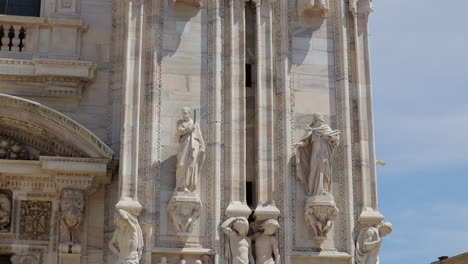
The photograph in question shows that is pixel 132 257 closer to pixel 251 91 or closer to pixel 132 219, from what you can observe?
pixel 132 219

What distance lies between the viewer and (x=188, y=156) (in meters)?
18.2

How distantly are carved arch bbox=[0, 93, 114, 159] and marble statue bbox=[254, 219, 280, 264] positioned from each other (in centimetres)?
306

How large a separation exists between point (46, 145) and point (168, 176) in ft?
7.57

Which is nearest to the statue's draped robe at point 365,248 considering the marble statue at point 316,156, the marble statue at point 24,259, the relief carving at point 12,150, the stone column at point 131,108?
the marble statue at point 316,156

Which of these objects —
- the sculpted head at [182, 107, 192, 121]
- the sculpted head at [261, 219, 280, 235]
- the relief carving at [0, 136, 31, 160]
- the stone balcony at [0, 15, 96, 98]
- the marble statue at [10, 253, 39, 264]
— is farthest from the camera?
the stone balcony at [0, 15, 96, 98]

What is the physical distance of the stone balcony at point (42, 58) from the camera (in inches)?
743

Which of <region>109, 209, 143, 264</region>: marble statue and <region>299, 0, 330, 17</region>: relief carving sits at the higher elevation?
<region>299, 0, 330, 17</region>: relief carving

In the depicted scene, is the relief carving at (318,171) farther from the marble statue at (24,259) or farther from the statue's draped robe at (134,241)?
the marble statue at (24,259)

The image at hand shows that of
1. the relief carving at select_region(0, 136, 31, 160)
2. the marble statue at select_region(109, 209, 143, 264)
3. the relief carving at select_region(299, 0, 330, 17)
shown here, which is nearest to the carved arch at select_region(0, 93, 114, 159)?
the relief carving at select_region(0, 136, 31, 160)

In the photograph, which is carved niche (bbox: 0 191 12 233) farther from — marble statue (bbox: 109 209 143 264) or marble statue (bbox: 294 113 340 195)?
marble statue (bbox: 294 113 340 195)

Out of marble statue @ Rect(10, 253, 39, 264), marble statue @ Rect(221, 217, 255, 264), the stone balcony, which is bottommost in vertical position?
marble statue @ Rect(10, 253, 39, 264)

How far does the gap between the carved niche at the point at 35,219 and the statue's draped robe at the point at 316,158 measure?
4638 mm

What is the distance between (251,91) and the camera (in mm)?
19438

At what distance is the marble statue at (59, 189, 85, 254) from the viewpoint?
58.7 feet
